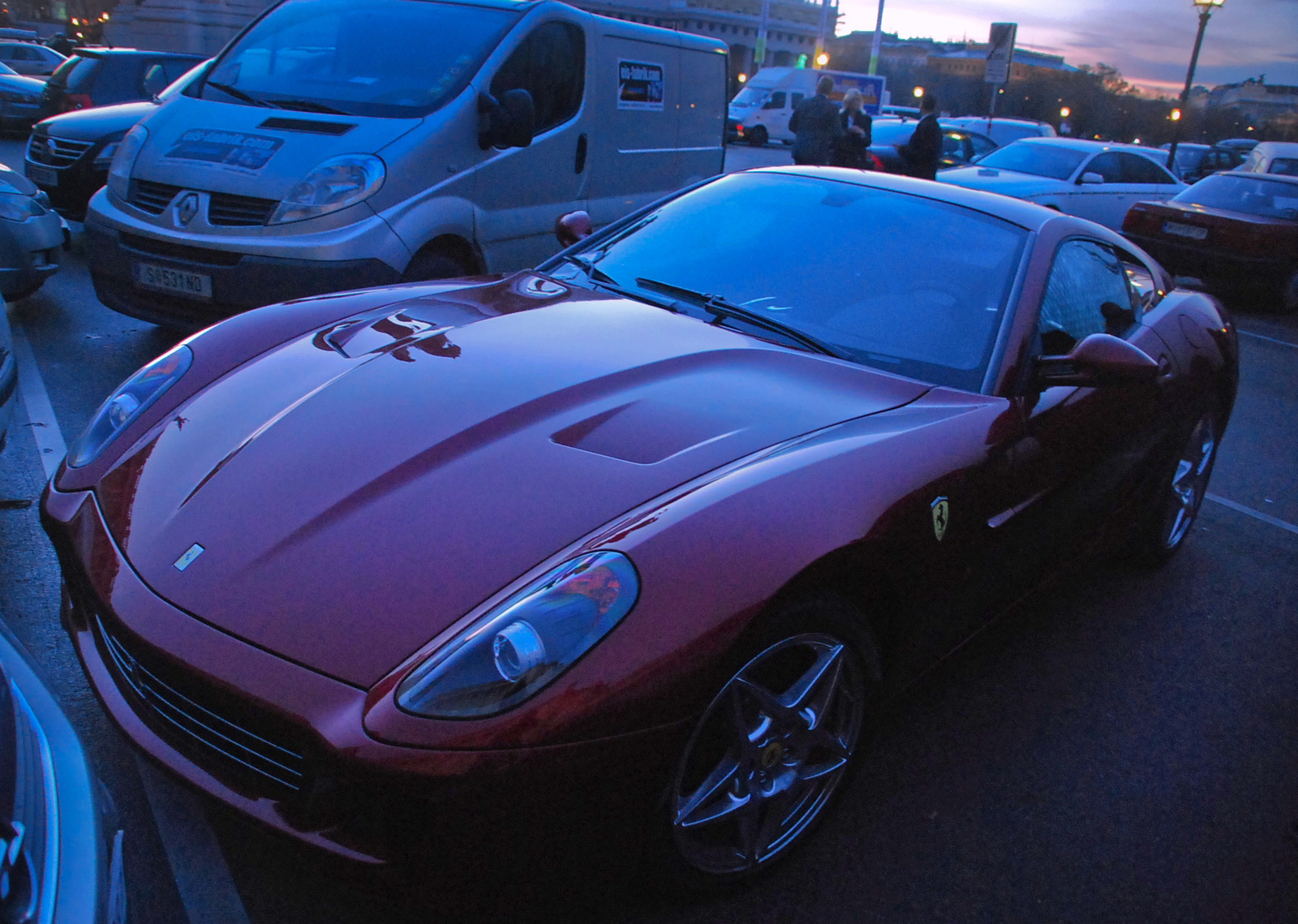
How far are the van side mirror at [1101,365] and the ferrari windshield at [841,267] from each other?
0.20m

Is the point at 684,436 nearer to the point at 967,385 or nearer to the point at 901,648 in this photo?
the point at 901,648

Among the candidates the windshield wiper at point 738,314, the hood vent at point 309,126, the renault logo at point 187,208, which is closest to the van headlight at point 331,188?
the hood vent at point 309,126

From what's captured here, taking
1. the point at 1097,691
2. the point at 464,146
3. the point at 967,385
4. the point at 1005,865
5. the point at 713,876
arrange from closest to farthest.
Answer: the point at 713,876 < the point at 1005,865 < the point at 967,385 < the point at 1097,691 < the point at 464,146

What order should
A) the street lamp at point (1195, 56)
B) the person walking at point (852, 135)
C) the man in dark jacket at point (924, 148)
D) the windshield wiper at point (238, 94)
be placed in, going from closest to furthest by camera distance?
the windshield wiper at point (238, 94), the person walking at point (852, 135), the man in dark jacket at point (924, 148), the street lamp at point (1195, 56)

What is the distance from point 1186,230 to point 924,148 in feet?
9.41

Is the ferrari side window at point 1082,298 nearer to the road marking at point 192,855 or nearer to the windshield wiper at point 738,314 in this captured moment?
the windshield wiper at point 738,314

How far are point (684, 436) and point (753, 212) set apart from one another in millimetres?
1336

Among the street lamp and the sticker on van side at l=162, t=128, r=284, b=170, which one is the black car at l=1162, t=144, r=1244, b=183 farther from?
the sticker on van side at l=162, t=128, r=284, b=170

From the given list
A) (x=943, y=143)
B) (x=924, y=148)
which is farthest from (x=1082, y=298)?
(x=943, y=143)

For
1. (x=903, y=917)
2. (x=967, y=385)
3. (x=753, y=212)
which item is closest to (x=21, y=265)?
(x=753, y=212)

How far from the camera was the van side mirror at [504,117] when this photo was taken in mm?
5203

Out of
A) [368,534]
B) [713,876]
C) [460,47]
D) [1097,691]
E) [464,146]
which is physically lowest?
[1097,691]

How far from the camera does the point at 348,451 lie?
6.76ft

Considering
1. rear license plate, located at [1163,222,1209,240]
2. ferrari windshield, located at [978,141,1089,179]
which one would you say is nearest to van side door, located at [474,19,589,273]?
rear license plate, located at [1163,222,1209,240]
